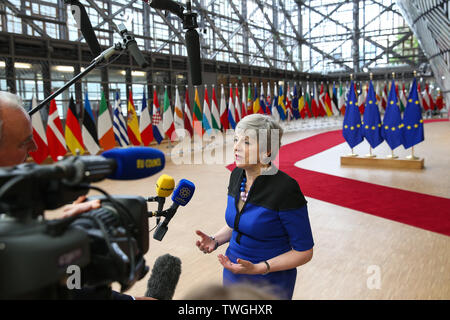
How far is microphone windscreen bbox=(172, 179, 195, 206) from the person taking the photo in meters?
1.63

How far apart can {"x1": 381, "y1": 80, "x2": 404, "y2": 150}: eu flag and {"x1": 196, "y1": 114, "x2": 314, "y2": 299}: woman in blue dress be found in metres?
8.19

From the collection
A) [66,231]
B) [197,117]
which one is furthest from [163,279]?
[197,117]

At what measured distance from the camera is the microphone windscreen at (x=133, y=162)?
32.5 inches

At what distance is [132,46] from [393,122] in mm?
8737

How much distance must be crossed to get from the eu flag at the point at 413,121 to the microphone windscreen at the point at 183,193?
8.46 metres

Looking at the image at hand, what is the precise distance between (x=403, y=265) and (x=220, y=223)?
90.3 inches

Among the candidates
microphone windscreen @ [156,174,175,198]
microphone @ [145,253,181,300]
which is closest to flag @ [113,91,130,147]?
microphone windscreen @ [156,174,175,198]

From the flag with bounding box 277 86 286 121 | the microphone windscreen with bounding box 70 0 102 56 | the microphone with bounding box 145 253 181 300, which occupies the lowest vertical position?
the microphone with bounding box 145 253 181 300

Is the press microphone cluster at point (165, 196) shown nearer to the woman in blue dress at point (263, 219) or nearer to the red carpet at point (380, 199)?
the woman in blue dress at point (263, 219)

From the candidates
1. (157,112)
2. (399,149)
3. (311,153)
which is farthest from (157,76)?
(399,149)

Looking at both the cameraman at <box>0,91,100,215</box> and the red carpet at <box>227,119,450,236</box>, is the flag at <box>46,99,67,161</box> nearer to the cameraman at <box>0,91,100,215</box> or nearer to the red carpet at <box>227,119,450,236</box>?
the red carpet at <box>227,119,450,236</box>

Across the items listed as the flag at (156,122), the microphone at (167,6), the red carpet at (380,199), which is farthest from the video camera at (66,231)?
the flag at (156,122)

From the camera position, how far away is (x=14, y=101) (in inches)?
52.6

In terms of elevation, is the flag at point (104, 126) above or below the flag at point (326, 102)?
below
